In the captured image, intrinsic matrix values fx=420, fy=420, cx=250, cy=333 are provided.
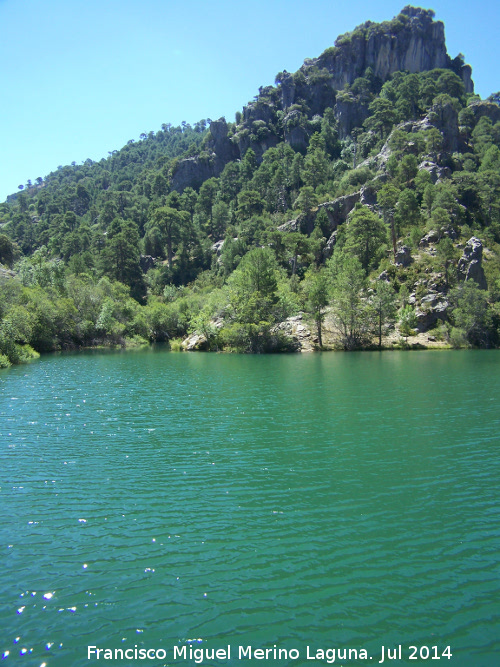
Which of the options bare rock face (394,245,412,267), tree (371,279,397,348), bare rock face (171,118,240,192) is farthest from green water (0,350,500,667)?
bare rock face (171,118,240,192)

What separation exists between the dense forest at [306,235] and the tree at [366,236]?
349 mm

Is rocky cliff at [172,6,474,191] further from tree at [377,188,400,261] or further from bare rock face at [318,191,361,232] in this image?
tree at [377,188,400,261]

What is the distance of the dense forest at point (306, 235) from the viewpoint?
78875 mm

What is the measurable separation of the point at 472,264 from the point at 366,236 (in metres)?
23.0

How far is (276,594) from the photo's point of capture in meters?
10.2

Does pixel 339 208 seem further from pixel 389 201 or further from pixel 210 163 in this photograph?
pixel 210 163

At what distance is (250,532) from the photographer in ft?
43.2

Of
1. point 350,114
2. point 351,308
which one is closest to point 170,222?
point 351,308

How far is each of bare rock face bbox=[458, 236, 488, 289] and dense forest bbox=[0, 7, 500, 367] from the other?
0.91ft

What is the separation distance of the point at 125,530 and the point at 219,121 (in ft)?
630

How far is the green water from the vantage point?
899cm

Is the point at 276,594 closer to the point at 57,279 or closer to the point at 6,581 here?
the point at 6,581

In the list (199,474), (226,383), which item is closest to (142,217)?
(226,383)

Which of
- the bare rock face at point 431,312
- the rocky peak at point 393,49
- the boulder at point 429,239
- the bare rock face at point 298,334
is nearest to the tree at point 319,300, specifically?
the bare rock face at point 298,334
